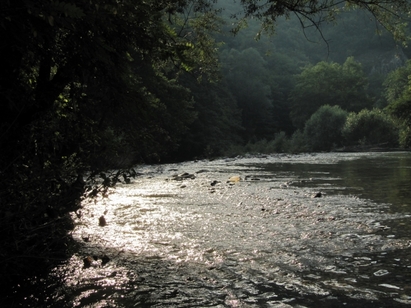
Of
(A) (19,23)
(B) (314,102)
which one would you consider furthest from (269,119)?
(A) (19,23)

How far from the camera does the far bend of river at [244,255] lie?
430 cm

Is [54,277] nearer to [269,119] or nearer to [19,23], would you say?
[19,23]

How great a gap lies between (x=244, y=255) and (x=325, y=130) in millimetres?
54737

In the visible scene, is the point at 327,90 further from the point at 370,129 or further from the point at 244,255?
the point at 244,255

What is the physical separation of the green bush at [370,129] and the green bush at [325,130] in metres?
2.68

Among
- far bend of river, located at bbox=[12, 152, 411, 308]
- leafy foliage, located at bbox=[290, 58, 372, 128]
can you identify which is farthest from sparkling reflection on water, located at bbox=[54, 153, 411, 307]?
leafy foliage, located at bbox=[290, 58, 372, 128]

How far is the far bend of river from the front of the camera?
4.30 metres

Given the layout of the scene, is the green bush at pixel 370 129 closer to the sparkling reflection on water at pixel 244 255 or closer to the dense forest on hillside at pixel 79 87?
the sparkling reflection on water at pixel 244 255

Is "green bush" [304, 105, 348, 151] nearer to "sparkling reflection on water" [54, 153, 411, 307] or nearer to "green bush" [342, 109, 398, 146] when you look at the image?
"green bush" [342, 109, 398, 146]

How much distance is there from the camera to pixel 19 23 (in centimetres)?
322

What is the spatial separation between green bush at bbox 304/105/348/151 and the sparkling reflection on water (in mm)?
47895

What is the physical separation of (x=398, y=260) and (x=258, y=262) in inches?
67.2

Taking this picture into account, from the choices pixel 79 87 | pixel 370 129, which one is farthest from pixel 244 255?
pixel 370 129

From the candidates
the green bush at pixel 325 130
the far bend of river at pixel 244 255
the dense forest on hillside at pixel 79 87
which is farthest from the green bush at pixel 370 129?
the dense forest on hillside at pixel 79 87
